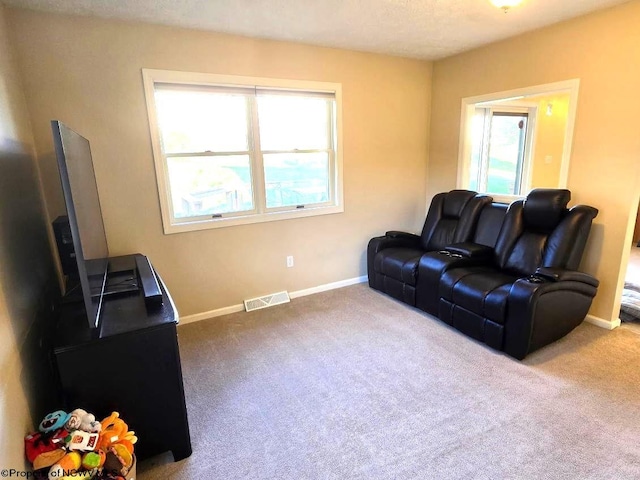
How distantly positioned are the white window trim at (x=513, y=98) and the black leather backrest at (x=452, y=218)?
1.13 ft

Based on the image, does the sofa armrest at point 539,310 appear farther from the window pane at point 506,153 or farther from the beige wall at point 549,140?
the beige wall at point 549,140

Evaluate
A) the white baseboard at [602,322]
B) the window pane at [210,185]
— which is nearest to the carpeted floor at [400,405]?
the white baseboard at [602,322]

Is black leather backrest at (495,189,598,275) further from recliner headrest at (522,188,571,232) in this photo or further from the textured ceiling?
the textured ceiling

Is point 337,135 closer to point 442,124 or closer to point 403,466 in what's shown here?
point 442,124

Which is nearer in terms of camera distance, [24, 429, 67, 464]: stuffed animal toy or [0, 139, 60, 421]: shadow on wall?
[24, 429, 67, 464]: stuffed animal toy

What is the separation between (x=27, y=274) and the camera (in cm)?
190

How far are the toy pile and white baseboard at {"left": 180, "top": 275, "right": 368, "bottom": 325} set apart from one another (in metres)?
1.75

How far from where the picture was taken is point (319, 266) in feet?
12.6

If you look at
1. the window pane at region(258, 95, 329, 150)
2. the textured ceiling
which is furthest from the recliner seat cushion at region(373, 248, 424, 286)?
the textured ceiling

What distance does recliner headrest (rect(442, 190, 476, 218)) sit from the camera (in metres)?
3.62

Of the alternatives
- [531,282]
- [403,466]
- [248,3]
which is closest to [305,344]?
[403,466]

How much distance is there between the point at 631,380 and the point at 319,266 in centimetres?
263

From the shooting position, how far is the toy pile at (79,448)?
1.30 metres

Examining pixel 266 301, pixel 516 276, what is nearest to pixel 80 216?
pixel 266 301
